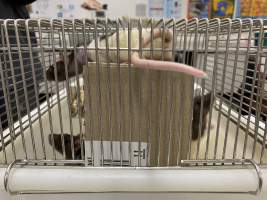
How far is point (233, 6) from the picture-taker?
1.59 metres

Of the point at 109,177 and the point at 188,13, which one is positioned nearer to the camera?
the point at 109,177

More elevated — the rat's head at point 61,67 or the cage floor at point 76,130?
the rat's head at point 61,67

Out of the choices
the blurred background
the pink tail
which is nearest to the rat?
the pink tail

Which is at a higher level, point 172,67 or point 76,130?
point 172,67

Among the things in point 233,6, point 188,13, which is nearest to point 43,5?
point 188,13

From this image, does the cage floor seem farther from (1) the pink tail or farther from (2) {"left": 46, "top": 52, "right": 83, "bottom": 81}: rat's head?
(1) the pink tail

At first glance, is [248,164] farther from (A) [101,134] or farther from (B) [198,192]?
(A) [101,134]

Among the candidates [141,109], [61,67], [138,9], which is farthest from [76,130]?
[138,9]

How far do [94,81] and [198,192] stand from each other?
177 mm

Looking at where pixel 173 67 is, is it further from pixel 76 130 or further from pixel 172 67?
pixel 76 130


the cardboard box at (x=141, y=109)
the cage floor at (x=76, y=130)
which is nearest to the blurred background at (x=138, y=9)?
the cage floor at (x=76, y=130)

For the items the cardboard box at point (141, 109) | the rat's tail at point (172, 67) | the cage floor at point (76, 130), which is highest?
the rat's tail at point (172, 67)

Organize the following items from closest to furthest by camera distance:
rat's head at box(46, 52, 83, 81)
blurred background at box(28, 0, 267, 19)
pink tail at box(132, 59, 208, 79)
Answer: pink tail at box(132, 59, 208, 79) → rat's head at box(46, 52, 83, 81) → blurred background at box(28, 0, 267, 19)

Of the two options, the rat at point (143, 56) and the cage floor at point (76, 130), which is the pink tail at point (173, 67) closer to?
the rat at point (143, 56)
